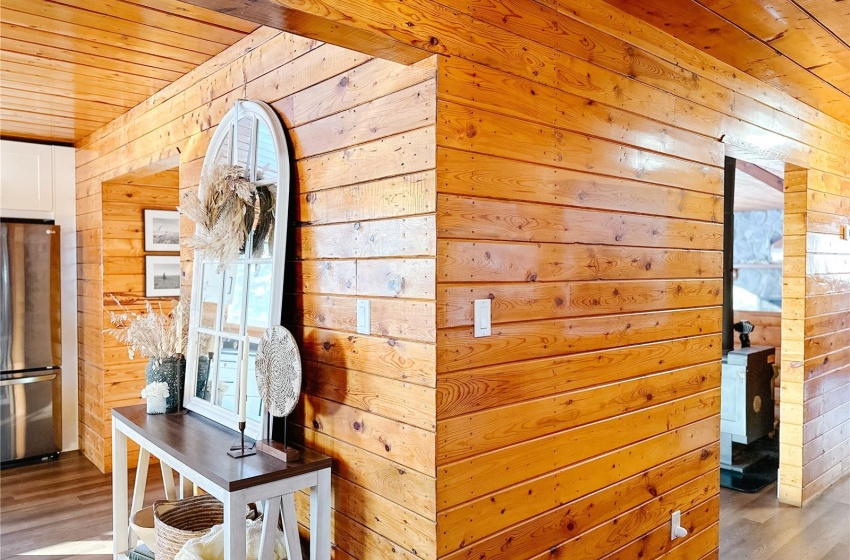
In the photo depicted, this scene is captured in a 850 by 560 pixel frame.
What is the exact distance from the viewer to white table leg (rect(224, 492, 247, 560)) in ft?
6.11

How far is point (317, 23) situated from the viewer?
1.58m

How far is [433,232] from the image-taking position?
1759 mm

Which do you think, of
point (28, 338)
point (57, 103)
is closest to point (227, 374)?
point (57, 103)

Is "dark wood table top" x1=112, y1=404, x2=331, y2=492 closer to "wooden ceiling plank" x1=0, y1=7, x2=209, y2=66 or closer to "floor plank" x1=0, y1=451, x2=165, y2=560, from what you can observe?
"floor plank" x1=0, y1=451, x2=165, y2=560

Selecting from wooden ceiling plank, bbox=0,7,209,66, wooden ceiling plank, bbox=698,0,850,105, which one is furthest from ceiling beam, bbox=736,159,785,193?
wooden ceiling plank, bbox=0,7,209,66

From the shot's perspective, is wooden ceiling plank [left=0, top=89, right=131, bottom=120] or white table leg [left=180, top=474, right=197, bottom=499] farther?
wooden ceiling plank [left=0, top=89, right=131, bottom=120]

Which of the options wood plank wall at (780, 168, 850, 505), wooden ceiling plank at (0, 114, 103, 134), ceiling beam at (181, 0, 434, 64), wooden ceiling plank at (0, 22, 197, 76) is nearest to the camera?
ceiling beam at (181, 0, 434, 64)

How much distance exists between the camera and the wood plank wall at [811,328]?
3771mm

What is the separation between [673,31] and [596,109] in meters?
0.59

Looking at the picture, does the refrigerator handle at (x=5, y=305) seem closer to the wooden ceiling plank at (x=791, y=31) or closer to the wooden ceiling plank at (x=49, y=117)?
the wooden ceiling plank at (x=49, y=117)

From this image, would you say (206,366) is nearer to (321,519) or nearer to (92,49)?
(321,519)

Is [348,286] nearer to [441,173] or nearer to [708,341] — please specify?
[441,173]

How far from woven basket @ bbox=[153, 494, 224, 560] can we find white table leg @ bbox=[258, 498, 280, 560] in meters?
0.31

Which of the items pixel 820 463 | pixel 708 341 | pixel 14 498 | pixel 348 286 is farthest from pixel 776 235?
pixel 14 498
